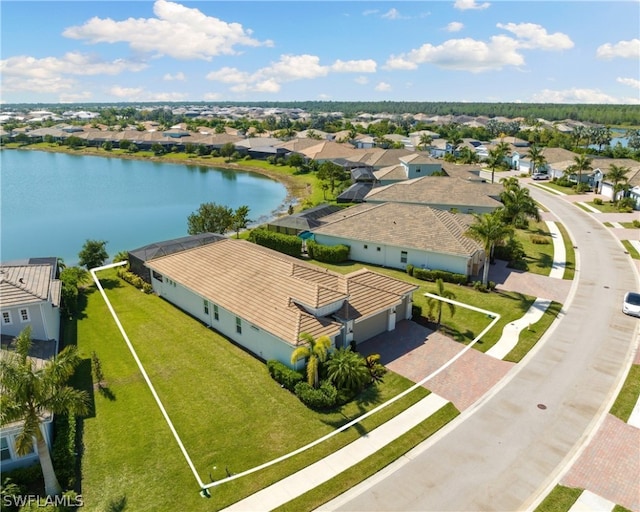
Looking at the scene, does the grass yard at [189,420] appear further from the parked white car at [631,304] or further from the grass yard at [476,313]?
the parked white car at [631,304]

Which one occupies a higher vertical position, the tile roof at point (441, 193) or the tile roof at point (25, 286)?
the tile roof at point (441, 193)

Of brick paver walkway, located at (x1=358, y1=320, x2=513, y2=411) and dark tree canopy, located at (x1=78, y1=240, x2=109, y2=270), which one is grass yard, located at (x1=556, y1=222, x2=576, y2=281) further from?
dark tree canopy, located at (x1=78, y1=240, x2=109, y2=270)

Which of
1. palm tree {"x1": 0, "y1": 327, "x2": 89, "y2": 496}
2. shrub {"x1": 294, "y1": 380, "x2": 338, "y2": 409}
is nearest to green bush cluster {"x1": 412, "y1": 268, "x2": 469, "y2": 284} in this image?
shrub {"x1": 294, "y1": 380, "x2": 338, "y2": 409}

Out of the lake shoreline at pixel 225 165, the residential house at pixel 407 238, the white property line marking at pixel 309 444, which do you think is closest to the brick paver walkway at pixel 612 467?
the white property line marking at pixel 309 444

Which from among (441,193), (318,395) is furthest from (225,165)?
(318,395)

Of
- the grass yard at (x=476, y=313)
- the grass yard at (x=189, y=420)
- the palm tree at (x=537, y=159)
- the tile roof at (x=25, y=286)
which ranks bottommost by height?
the grass yard at (x=189, y=420)

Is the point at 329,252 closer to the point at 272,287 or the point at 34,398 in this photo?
the point at 272,287
